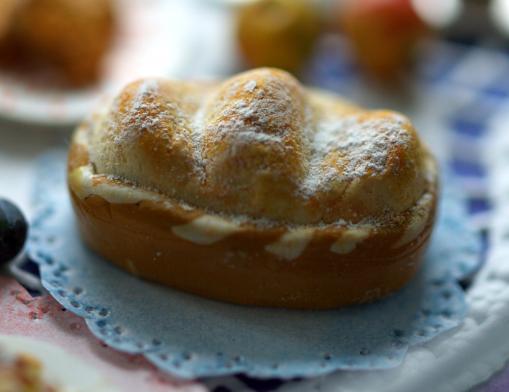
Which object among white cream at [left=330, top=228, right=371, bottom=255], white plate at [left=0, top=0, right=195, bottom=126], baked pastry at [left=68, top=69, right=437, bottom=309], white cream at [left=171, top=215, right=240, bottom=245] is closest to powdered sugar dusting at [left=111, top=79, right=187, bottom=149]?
baked pastry at [left=68, top=69, right=437, bottom=309]

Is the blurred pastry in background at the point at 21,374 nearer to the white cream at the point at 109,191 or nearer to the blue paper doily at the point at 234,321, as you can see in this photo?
the blue paper doily at the point at 234,321

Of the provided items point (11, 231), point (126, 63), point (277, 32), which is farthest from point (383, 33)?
point (11, 231)

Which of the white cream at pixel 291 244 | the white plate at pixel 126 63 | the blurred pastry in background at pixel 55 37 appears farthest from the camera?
the blurred pastry in background at pixel 55 37

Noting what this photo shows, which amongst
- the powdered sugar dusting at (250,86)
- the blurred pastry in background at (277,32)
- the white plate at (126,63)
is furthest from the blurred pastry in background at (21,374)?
the blurred pastry in background at (277,32)

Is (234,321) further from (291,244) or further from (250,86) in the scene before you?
(250,86)

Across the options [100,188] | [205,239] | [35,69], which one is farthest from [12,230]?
[35,69]

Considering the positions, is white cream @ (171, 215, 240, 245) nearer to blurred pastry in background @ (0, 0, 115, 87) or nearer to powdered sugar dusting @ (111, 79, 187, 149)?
powdered sugar dusting @ (111, 79, 187, 149)

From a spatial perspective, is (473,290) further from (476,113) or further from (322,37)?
(322,37)
